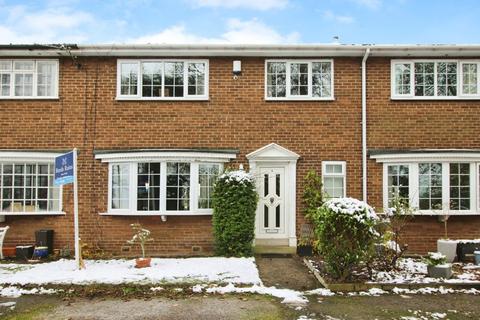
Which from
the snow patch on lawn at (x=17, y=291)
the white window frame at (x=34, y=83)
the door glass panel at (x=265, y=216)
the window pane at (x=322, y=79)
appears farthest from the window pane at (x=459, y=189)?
the white window frame at (x=34, y=83)

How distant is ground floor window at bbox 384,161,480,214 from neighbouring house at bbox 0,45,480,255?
4cm

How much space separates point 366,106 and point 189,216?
19.4 ft

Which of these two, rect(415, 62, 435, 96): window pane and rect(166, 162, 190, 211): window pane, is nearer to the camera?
rect(166, 162, 190, 211): window pane

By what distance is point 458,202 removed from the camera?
40.8ft

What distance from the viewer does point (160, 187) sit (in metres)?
12.3

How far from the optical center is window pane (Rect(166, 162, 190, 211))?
40.7 feet

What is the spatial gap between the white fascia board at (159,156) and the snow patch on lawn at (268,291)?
4.41 m

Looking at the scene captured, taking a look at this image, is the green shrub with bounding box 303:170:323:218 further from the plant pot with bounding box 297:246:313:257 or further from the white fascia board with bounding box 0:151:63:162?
the white fascia board with bounding box 0:151:63:162

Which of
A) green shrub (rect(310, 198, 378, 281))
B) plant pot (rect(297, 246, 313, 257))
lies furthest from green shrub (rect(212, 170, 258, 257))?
green shrub (rect(310, 198, 378, 281))

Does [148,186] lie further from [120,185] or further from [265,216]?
[265,216]

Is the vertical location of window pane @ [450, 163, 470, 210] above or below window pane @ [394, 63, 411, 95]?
below

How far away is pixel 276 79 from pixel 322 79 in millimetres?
1329

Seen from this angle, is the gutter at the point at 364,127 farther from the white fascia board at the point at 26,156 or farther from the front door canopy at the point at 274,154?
the white fascia board at the point at 26,156

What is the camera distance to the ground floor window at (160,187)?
1232cm
